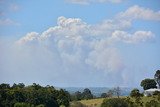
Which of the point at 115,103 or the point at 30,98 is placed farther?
the point at 115,103

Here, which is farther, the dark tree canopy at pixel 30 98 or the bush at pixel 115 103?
the bush at pixel 115 103

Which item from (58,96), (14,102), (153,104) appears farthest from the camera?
(58,96)

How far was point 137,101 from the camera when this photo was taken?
184875mm

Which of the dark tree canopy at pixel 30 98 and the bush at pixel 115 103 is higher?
the dark tree canopy at pixel 30 98

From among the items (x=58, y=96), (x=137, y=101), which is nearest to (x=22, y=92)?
(x=58, y=96)

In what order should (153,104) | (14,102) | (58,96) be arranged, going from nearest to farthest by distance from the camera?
(153,104) < (14,102) < (58,96)

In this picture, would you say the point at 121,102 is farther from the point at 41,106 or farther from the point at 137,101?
the point at 41,106

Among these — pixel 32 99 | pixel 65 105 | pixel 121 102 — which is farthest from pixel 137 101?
pixel 32 99

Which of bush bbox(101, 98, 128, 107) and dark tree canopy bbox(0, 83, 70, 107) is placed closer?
dark tree canopy bbox(0, 83, 70, 107)

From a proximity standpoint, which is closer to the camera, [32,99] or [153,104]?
[153,104]

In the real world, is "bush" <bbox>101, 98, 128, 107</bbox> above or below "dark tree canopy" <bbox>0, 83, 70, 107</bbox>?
below

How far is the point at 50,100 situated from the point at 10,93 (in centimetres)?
1608

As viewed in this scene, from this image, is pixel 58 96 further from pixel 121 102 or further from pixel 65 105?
pixel 121 102

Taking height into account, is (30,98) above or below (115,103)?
above
